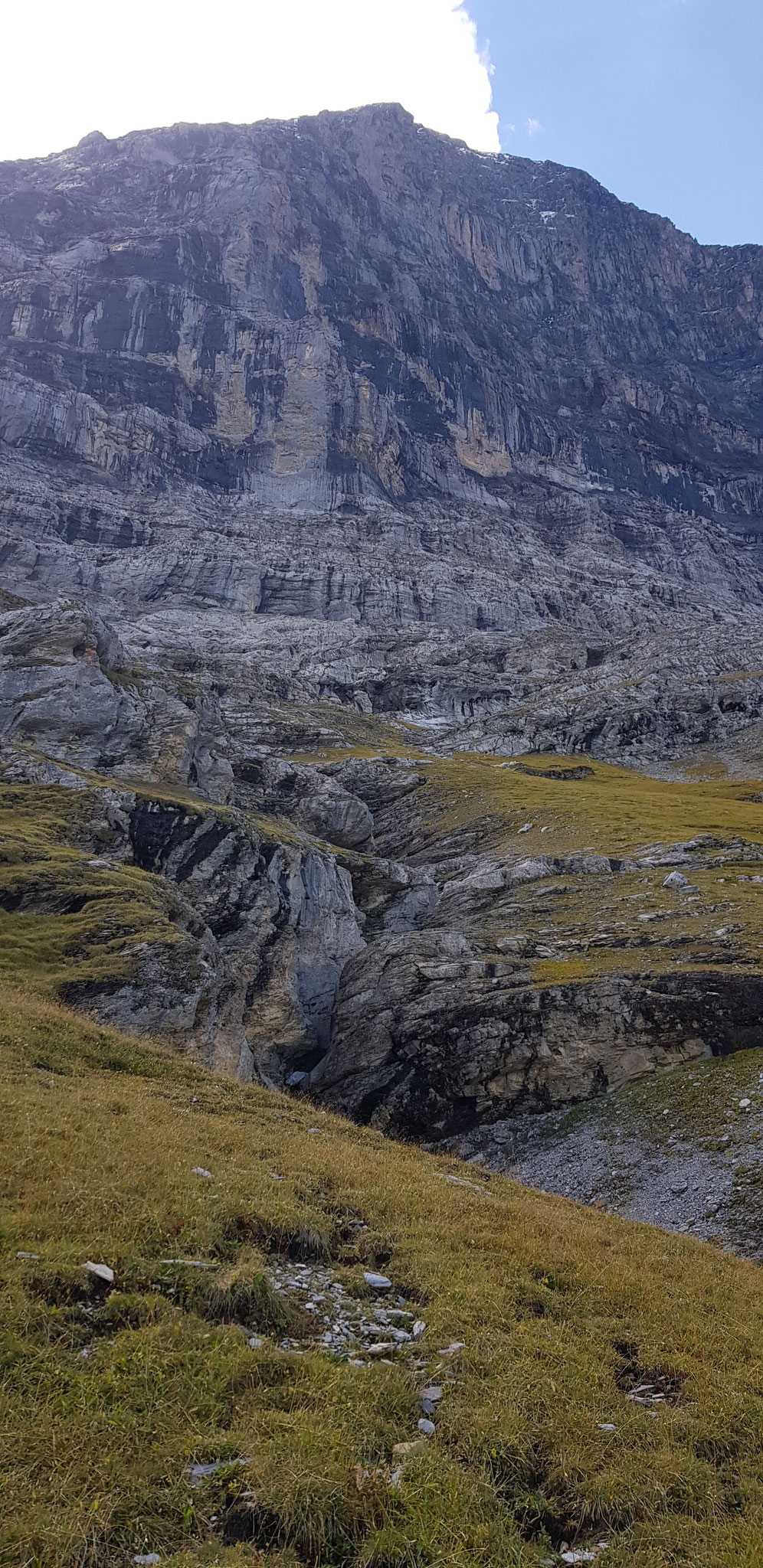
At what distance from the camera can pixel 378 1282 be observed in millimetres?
11133

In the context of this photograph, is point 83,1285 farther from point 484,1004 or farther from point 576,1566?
point 484,1004

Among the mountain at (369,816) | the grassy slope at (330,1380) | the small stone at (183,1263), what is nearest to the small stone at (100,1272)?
the grassy slope at (330,1380)

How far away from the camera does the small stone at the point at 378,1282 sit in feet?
36.3

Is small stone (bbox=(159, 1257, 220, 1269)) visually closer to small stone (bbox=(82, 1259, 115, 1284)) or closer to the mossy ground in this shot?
small stone (bbox=(82, 1259, 115, 1284))

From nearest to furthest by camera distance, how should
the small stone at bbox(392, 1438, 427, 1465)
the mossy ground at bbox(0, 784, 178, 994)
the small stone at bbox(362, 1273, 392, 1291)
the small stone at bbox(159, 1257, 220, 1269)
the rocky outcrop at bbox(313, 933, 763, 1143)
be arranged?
1. the small stone at bbox(392, 1438, 427, 1465)
2. the small stone at bbox(159, 1257, 220, 1269)
3. the small stone at bbox(362, 1273, 392, 1291)
4. the mossy ground at bbox(0, 784, 178, 994)
5. the rocky outcrop at bbox(313, 933, 763, 1143)

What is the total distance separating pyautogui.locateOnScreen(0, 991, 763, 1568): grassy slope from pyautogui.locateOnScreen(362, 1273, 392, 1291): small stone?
263mm

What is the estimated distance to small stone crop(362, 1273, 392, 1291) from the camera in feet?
36.3

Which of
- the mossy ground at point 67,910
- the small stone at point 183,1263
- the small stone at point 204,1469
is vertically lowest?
the mossy ground at point 67,910

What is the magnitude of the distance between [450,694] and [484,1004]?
354 feet

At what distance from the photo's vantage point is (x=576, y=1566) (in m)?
7.07

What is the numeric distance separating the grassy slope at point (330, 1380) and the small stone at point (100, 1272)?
0.41ft

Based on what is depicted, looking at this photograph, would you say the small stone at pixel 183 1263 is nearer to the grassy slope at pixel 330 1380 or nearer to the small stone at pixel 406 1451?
the grassy slope at pixel 330 1380

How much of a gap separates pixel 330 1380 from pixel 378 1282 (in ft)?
8.41

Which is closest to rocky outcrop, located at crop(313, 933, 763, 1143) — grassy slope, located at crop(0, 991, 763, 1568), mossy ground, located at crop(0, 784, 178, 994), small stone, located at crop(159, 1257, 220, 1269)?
mossy ground, located at crop(0, 784, 178, 994)
